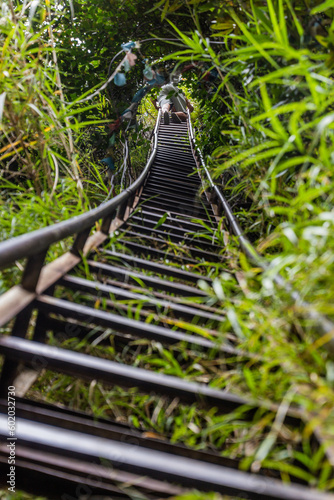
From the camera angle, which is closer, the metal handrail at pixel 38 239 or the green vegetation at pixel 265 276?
the green vegetation at pixel 265 276

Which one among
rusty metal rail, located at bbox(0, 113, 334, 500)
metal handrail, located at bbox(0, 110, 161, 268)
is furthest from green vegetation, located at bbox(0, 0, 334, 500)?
metal handrail, located at bbox(0, 110, 161, 268)

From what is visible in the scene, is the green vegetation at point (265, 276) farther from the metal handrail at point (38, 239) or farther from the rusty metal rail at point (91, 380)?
the metal handrail at point (38, 239)

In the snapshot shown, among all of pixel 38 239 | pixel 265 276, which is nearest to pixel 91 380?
pixel 38 239

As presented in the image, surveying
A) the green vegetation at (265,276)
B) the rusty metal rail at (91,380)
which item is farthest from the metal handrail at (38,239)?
the green vegetation at (265,276)

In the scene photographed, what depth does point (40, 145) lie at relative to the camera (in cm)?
200

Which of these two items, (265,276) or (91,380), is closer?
(265,276)

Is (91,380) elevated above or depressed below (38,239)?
below

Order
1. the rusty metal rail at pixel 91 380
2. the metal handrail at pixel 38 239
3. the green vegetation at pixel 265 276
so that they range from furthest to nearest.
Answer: the metal handrail at pixel 38 239 < the green vegetation at pixel 265 276 < the rusty metal rail at pixel 91 380

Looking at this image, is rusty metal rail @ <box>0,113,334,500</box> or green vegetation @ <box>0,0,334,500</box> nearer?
rusty metal rail @ <box>0,113,334,500</box>

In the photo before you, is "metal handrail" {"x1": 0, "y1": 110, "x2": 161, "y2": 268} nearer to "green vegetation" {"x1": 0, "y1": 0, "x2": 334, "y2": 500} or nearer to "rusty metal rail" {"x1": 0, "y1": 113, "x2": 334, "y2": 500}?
"rusty metal rail" {"x1": 0, "y1": 113, "x2": 334, "y2": 500}

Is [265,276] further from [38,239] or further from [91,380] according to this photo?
[38,239]

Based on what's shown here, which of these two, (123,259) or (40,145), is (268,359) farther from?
(40,145)

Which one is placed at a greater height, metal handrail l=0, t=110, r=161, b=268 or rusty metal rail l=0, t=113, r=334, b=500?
metal handrail l=0, t=110, r=161, b=268

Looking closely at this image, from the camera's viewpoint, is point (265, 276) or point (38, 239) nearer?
point (265, 276)
